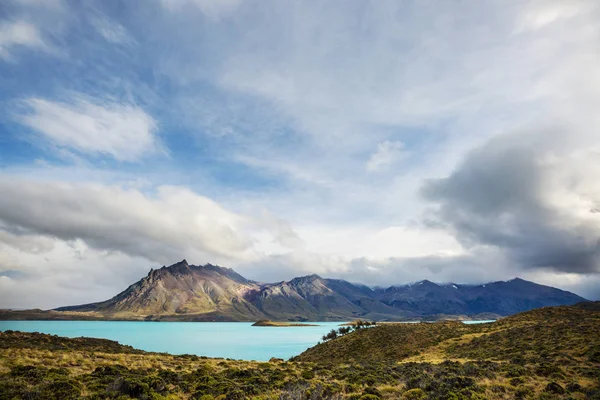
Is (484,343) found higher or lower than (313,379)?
lower

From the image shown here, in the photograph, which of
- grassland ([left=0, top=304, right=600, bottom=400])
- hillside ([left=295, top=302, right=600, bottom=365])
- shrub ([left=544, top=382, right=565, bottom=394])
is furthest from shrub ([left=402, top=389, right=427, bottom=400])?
hillside ([left=295, top=302, right=600, bottom=365])

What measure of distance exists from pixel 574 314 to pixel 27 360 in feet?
294

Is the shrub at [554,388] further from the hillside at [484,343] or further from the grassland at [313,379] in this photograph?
the hillside at [484,343]

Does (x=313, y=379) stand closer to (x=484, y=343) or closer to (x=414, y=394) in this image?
(x=414, y=394)

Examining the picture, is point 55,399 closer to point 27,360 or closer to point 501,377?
point 27,360

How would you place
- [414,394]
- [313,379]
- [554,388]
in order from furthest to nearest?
1. [313,379]
2. [554,388]
3. [414,394]

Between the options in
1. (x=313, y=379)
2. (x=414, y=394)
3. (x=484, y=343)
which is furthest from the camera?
(x=484, y=343)

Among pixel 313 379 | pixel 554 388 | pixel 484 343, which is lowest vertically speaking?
pixel 484 343

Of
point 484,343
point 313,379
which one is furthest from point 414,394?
point 484,343

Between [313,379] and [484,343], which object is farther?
[484,343]

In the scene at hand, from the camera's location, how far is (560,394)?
19750 millimetres

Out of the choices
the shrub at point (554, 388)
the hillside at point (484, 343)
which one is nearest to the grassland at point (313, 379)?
the shrub at point (554, 388)

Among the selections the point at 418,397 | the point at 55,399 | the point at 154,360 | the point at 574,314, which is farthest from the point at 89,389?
the point at 574,314

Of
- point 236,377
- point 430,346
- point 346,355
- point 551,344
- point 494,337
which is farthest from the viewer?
point 346,355
